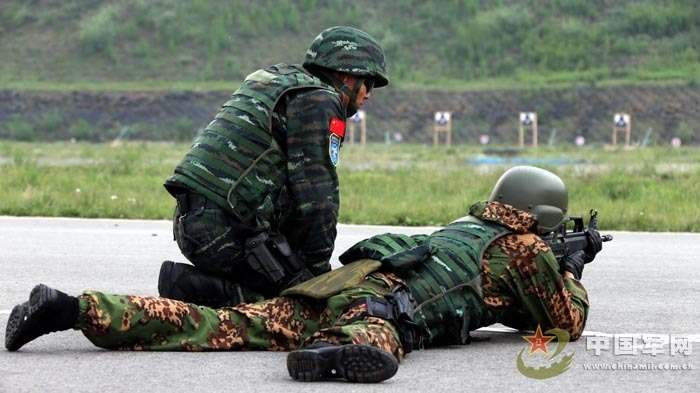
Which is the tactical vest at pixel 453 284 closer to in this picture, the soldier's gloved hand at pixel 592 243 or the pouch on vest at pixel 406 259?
the pouch on vest at pixel 406 259

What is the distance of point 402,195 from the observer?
661 inches

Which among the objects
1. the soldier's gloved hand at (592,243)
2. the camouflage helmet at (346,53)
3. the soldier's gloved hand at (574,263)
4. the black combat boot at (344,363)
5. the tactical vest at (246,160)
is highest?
the camouflage helmet at (346,53)

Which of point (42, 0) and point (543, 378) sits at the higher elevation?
point (42, 0)

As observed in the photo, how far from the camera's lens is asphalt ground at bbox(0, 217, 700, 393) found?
5.66 m

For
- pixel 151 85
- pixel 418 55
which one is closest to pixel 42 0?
pixel 151 85

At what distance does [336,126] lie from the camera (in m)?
6.60

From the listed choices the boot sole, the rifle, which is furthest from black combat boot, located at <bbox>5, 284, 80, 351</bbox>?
the rifle

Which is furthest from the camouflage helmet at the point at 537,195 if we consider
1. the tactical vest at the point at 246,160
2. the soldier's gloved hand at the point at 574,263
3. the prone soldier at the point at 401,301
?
the tactical vest at the point at 246,160

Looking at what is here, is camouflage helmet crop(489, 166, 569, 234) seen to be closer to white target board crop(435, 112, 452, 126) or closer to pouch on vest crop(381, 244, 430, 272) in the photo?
pouch on vest crop(381, 244, 430, 272)

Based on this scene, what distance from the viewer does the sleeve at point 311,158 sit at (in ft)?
21.5

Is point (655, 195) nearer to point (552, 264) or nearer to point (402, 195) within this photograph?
point (402, 195)

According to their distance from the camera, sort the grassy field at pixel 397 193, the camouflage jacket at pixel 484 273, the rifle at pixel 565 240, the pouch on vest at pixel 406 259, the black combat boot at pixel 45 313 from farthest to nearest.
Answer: the grassy field at pixel 397 193 < the rifle at pixel 565 240 < the camouflage jacket at pixel 484 273 < the pouch on vest at pixel 406 259 < the black combat boot at pixel 45 313

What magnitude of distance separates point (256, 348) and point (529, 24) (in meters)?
47.0

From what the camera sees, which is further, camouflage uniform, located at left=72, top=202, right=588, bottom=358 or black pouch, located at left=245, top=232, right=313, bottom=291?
black pouch, located at left=245, top=232, right=313, bottom=291
